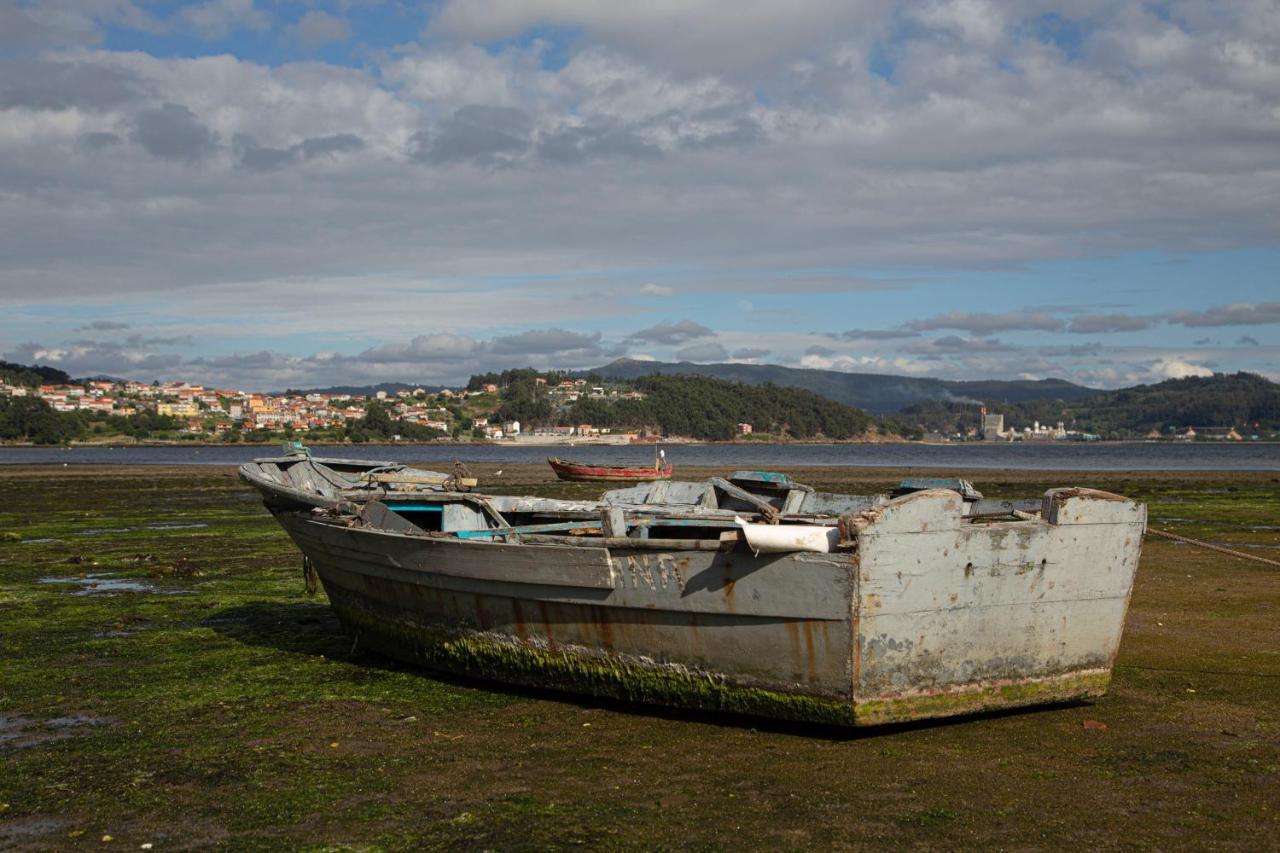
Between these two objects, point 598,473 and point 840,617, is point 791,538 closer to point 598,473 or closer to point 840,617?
point 840,617

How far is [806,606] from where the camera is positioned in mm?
7195

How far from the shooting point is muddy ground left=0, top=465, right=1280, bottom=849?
231 inches

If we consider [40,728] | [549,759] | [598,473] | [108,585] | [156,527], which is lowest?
[598,473]

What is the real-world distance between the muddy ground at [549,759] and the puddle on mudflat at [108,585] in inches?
86.9

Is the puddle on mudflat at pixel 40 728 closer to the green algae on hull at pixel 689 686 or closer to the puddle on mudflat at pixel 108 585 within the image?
the green algae on hull at pixel 689 686

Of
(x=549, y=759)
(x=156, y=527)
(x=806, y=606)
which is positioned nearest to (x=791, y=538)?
(x=806, y=606)

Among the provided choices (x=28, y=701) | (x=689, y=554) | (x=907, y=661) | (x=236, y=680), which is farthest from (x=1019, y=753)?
(x=28, y=701)

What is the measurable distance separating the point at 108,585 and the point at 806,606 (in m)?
11.3

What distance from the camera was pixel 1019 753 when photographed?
7.14 metres

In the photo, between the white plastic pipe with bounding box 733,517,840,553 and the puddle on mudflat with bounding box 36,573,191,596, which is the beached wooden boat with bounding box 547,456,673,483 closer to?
the puddle on mudflat with bounding box 36,573,191,596

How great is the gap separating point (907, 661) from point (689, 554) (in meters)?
1.58

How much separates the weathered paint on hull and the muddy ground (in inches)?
11.5

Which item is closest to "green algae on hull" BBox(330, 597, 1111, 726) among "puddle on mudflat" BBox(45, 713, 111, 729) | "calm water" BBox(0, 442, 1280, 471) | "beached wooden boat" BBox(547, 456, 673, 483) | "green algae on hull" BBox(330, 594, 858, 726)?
"green algae on hull" BBox(330, 594, 858, 726)

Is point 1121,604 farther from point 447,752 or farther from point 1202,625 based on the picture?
point 447,752
